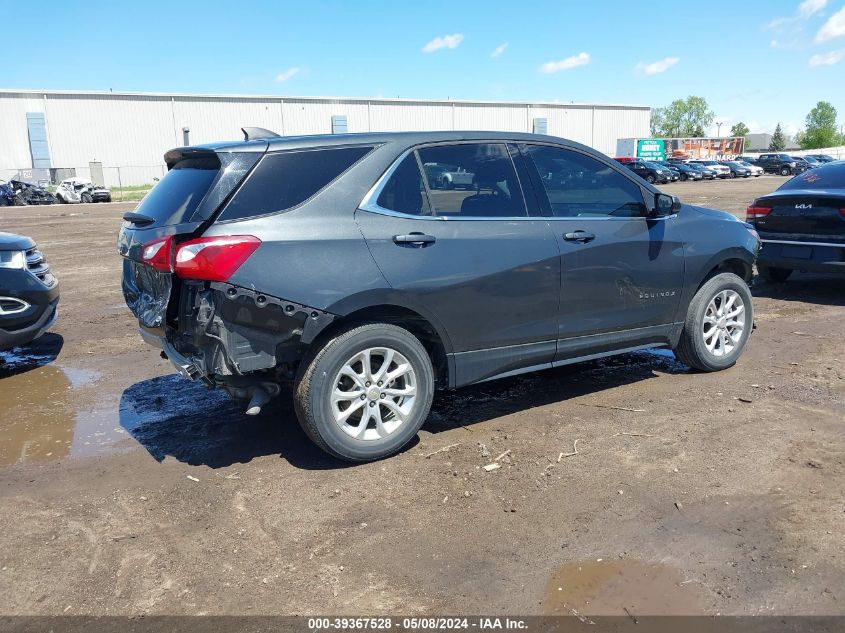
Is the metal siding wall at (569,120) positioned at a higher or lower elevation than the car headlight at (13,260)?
higher

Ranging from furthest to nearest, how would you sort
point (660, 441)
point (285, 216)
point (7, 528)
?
point (660, 441), point (285, 216), point (7, 528)

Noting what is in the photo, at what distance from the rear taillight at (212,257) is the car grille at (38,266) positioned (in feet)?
10.9

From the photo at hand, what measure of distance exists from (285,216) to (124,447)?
1948 mm

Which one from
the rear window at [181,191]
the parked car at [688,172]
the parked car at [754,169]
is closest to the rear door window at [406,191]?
the rear window at [181,191]

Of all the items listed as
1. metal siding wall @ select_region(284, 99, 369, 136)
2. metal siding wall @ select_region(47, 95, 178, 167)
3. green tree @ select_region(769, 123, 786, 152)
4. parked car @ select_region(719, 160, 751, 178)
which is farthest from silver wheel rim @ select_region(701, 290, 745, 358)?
green tree @ select_region(769, 123, 786, 152)

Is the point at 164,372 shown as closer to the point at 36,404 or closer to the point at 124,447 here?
the point at 36,404

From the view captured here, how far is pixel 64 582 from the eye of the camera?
306cm

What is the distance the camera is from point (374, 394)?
4109mm

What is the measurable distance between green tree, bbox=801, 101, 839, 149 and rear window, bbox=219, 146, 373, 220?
142058 mm

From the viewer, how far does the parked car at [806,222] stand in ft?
25.9

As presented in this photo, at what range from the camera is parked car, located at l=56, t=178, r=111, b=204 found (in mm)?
41125

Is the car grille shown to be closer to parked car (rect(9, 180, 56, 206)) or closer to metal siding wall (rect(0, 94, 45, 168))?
parked car (rect(9, 180, 56, 206))

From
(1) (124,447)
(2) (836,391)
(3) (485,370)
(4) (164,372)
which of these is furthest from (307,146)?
(2) (836,391)

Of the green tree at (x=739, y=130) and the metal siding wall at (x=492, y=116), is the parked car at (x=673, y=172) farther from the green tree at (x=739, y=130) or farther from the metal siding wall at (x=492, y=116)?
the green tree at (x=739, y=130)
